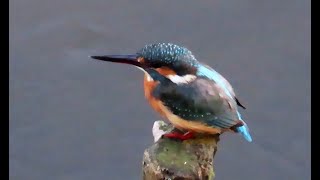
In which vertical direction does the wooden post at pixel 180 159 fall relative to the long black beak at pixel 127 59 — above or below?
Result: below

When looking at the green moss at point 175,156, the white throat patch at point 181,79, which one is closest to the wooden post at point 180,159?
the green moss at point 175,156

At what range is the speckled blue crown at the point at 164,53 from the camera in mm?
1675

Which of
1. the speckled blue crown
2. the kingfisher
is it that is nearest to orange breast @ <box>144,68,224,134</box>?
the kingfisher

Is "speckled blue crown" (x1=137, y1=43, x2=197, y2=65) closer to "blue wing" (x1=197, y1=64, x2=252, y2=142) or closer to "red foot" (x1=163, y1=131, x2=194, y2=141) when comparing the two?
"blue wing" (x1=197, y1=64, x2=252, y2=142)

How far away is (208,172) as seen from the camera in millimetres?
1644

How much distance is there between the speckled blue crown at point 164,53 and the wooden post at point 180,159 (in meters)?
0.22

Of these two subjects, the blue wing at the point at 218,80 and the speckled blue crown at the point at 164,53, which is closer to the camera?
the speckled blue crown at the point at 164,53

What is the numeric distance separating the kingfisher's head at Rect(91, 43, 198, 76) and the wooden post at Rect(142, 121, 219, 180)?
190 millimetres

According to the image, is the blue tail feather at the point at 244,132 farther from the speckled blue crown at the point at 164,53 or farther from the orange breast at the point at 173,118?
the speckled blue crown at the point at 164,53
